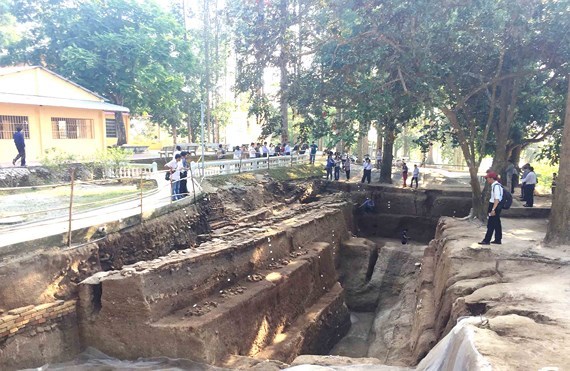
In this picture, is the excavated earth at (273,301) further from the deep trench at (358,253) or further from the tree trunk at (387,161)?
the tree trunk at (387,161)

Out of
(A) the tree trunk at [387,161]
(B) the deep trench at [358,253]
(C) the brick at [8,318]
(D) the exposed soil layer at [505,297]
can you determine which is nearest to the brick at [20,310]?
(C) the brick at [8,318]

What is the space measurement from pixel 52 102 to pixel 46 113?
683 millimetres

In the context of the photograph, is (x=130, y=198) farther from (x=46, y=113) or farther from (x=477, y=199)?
(x=477, y=199)

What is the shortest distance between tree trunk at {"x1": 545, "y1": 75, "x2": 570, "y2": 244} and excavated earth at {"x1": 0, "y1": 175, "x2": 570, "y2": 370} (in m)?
0.33

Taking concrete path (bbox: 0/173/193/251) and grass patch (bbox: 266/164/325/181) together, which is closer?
concrete path (bbox: 0/173/193/251)

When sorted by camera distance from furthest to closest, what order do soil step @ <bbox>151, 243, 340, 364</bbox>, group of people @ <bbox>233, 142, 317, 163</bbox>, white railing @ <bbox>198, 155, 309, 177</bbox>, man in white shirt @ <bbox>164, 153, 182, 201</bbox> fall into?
group of people @ <bbox>233, 142, 317, 163</bbox> → white railing @ <bbox>198, 155, 309, 177</bbox> → man in white shirt @ <bbox>164, 153, 182, 201</bbox> → soil step @ <bbox>151, 243, 340, 364</bbox>

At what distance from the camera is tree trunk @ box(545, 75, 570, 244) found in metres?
8.41

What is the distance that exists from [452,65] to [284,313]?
8142mm

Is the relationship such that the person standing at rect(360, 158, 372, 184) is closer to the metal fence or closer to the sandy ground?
the metal fence

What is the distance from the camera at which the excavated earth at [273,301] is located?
5.19 meters

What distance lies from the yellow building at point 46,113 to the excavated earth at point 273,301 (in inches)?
355

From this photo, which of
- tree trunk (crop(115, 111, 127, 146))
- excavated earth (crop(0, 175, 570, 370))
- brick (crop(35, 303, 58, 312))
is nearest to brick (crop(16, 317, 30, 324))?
excavated earth (crop(0, 175, 570, 370))

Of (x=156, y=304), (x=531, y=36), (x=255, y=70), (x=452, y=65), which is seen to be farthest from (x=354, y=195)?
(x=156, y=304)

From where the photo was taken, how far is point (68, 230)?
8117 mm
